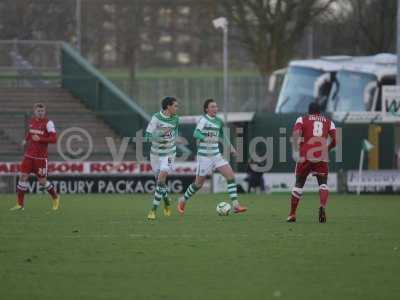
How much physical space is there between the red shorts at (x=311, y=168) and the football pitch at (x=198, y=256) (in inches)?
31.8

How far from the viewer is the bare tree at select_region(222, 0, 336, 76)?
4381cm

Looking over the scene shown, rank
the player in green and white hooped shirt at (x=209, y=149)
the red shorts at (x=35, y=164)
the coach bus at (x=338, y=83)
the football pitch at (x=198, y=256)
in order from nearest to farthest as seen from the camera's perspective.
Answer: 1. the football pitch at (x=198, y=256)
2. the player in green and white hooped shirt at (x=209, y=149)
3. the red shorts at (x=35, y=164)
4. the coach bus at (x=338, y=83)

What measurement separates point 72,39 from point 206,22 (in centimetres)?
667

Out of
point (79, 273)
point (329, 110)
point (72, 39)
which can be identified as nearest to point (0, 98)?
point (72, 39)

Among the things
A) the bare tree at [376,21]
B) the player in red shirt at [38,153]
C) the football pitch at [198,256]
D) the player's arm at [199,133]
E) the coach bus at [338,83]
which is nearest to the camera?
the football pitch at [198,256]

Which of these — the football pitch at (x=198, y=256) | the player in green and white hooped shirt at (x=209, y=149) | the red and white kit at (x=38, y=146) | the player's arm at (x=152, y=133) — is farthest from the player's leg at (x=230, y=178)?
the red and white kit at (x=38, y=146)

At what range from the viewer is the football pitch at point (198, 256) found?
35.2ft

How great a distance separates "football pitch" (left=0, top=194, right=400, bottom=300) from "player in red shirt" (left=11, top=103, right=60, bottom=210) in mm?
1382

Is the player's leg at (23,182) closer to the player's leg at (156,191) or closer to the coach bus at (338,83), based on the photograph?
the player's leg at (156,191)

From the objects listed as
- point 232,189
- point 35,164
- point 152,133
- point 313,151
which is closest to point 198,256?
point 313,151

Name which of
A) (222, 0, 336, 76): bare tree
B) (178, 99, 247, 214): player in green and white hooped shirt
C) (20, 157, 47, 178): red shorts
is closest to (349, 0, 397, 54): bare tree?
(222, 0, 336, 76): bare tree

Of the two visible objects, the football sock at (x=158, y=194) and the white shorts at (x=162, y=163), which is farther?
the white shorts at (x=162, y=163)

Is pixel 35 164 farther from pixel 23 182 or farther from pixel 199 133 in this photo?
pixel 199 133

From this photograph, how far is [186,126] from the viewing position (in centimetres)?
3653
